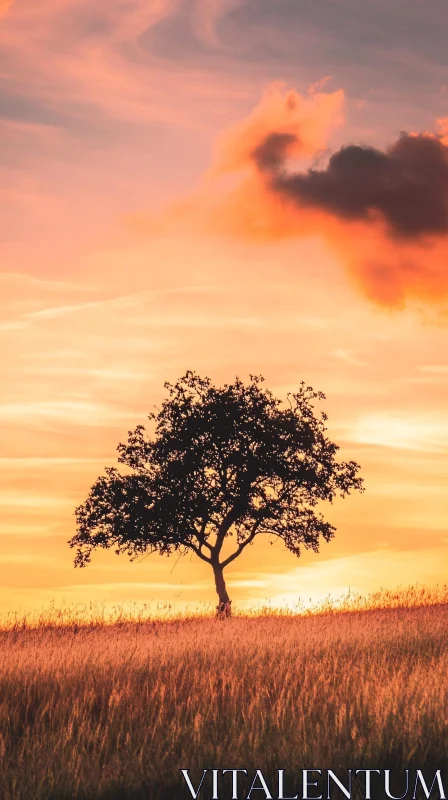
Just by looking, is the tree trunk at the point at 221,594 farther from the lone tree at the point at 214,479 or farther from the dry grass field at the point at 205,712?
the dry grass field at the point at 205,712

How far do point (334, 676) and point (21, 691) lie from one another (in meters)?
4.86

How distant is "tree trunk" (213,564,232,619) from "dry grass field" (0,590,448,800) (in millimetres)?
14430

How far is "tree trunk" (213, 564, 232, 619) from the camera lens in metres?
32.5

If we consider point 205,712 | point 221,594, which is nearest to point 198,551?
point 221,594

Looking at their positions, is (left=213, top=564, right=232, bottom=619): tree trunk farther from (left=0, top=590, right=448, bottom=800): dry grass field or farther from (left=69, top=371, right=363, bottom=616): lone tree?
(left=0, top=590, right=448, bottom=800): dry grass field

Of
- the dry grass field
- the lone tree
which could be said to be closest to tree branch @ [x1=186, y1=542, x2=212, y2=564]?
the lone tree

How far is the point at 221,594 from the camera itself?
33.2 metres

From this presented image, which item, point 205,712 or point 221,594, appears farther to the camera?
point 221,594

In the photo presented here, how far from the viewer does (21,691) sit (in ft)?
40.1

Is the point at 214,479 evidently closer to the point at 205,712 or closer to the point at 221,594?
the point at 221,594

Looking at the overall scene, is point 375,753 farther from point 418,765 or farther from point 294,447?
point 294,447

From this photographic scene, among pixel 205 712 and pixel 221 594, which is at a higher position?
pixel 221 594

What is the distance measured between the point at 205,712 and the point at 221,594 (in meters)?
22.9

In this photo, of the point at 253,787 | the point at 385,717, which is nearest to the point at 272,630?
the point at 385,717
